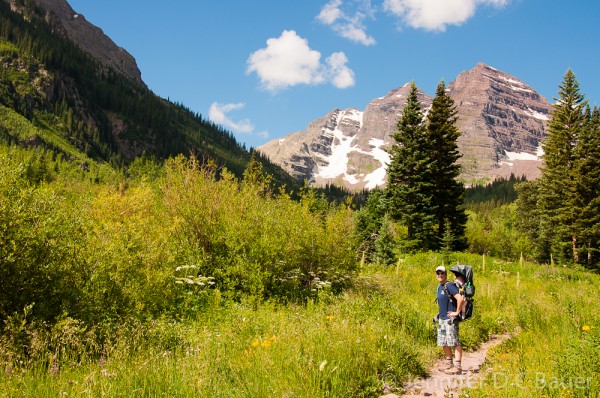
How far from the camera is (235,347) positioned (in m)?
6.53

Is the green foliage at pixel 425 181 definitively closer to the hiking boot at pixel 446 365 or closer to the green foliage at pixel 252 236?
the green foliage at pixel 252 236

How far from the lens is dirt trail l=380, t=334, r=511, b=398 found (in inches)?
215

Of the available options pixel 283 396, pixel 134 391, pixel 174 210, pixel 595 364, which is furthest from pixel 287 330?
pixel 174 210

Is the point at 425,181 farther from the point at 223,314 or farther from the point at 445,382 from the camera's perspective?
the point at 445,382

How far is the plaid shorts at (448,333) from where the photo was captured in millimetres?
7234

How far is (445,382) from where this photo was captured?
6.13 metres

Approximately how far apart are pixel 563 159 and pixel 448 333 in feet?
113

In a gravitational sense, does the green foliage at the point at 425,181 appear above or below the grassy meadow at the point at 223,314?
above

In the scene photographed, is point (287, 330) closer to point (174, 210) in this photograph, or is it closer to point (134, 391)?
point (134, 391)

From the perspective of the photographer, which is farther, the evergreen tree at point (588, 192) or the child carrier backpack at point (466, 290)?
the evergreen tree at point (588, 192)

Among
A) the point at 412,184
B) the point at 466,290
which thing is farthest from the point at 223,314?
the point at 412,184

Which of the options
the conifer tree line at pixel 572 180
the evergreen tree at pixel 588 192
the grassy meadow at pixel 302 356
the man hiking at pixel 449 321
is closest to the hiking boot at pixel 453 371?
the man hiking at pixel 449 321

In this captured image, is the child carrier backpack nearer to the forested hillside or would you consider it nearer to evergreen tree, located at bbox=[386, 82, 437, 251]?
evergreen tree, located at bbox=[386, 82, 437, 251]

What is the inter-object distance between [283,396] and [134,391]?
175 centimetres
